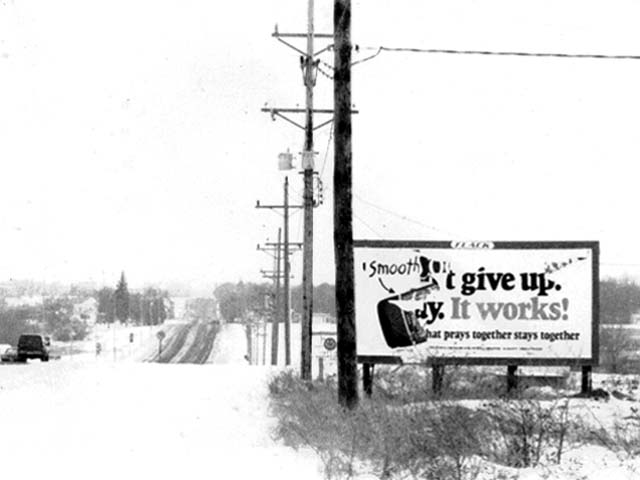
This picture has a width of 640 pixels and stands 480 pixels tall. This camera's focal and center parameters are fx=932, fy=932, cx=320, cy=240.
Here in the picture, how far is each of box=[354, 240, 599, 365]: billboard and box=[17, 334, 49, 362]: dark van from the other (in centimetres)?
→ 3552

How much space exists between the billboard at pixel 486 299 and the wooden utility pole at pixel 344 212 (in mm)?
6138

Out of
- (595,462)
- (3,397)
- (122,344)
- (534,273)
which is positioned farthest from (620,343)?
(122,344)

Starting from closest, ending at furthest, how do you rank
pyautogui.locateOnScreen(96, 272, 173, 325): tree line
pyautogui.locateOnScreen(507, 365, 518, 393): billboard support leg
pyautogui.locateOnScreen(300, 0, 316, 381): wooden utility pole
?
1. pyautogui.locateOnScreen(507, 365, 518, 393): billboard support leg
2. pyautogui.locateOnScreen(300, 0, 316, 381): wooden utility pole
3. pyautogui.locateOnScreen(96, 272, 173, 325): tree line

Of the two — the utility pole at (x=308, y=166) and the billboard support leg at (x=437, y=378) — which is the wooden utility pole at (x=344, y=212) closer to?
the billboard support leg at (x=437, y=378)

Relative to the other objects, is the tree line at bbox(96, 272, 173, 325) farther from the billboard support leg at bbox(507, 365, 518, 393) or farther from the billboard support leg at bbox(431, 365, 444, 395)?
the billboard support leg at bbox(431, 365, 444, 395)

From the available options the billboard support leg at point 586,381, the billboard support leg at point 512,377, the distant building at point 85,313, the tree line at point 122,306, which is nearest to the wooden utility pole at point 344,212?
the billboard support leg at point 512,377

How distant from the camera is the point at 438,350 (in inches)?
762

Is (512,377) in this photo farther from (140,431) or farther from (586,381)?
(140,431)

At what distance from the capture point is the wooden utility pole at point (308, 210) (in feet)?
81.9

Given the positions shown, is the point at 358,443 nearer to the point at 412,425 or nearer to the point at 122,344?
the point at 412,425

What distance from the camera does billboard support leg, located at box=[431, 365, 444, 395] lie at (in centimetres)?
1648

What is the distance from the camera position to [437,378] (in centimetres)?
1741

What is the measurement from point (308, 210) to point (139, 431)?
1335 centimetres

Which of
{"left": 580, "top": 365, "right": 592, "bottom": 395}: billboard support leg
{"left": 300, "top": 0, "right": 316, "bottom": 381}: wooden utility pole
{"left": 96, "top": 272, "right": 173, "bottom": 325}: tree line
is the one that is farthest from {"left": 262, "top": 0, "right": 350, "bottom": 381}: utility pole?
{"left": 96, "top": 272, "right": 173, "bottom": 325}: tree line
